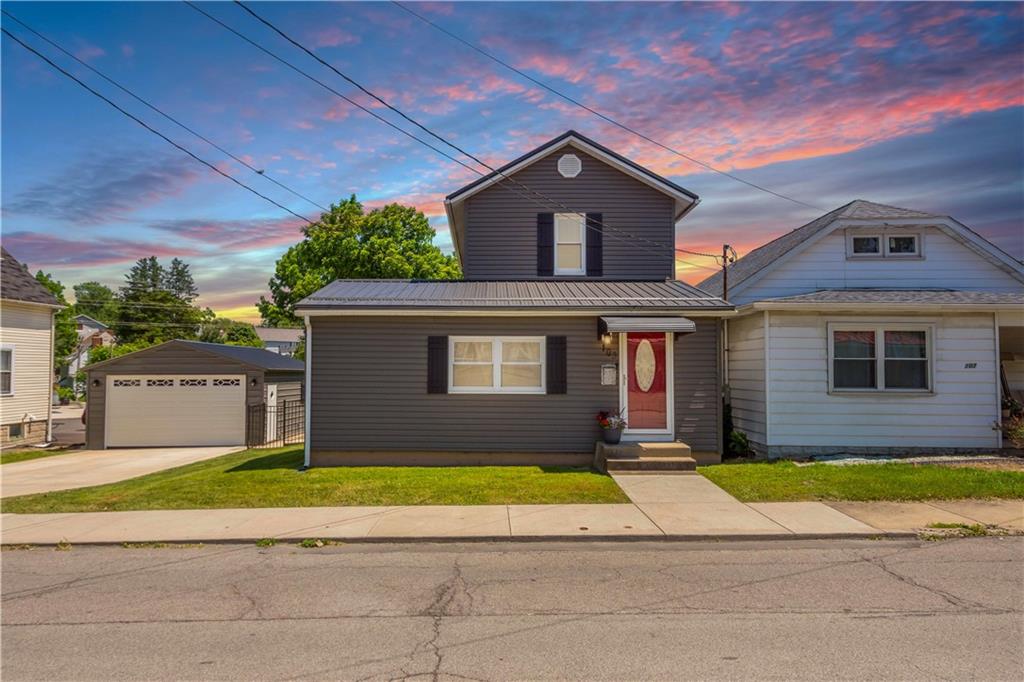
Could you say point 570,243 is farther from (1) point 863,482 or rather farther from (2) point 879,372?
(1) point 863,482

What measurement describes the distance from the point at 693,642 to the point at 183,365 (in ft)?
66.9

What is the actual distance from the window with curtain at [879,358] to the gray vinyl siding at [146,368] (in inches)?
708

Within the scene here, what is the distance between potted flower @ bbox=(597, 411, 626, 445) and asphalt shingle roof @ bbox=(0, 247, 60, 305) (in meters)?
20.8

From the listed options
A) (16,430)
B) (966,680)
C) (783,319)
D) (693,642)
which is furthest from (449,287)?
(16,430)

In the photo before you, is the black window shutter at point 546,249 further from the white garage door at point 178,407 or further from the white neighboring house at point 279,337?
the white neighboring house at point 279,337

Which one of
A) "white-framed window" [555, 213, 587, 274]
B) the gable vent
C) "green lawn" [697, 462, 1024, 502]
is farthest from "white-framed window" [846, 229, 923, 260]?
the gable vent

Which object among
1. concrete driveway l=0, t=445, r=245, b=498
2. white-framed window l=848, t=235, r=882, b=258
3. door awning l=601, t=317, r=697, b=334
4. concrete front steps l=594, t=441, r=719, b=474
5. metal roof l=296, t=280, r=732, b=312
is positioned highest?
white-framed window l=848, t=235, r=882, b=258

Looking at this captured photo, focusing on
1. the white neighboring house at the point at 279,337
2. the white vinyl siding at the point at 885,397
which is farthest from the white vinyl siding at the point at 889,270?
the white neighboring house at the point at 279,337

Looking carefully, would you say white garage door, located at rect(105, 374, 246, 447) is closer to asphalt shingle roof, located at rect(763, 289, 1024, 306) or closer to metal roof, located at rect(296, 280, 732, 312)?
metal roof, located at rect(296, 280, 732, 312)

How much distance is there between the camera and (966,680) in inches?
165

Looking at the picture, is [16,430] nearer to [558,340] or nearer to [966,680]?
[558,340]

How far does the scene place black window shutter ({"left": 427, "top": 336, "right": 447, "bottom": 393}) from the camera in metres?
12.9

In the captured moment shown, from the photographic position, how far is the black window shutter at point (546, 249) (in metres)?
16.5

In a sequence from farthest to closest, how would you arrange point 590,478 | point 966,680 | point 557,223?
1. point 557,223
2. point 590,478
3. point 966,680
